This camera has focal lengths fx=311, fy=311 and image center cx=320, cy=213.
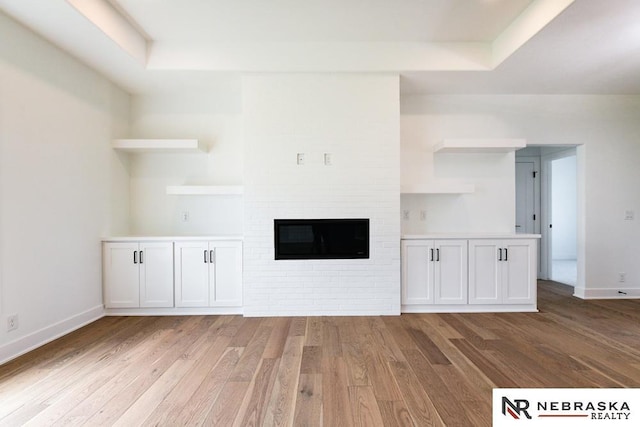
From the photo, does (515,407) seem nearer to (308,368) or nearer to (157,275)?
(308,368)

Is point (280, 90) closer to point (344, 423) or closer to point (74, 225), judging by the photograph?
point (74, 225)

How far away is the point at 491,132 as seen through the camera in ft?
13.9

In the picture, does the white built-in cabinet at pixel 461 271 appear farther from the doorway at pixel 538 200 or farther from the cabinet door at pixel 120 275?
the cabinet door at pixel 120 275

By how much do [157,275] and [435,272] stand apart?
328 centimetres

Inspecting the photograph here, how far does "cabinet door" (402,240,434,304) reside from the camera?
3.69 m

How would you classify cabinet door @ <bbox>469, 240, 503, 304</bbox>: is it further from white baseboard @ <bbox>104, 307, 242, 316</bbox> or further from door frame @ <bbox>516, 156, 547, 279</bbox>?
white baseboard @ <bbox>104, 307, 242, 316</bbox>

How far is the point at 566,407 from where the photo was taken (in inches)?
71.1

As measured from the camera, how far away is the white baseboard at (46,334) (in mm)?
2527

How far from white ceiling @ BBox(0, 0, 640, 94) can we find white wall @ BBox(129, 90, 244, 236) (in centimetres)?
31

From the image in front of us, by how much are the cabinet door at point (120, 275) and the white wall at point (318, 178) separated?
133cm

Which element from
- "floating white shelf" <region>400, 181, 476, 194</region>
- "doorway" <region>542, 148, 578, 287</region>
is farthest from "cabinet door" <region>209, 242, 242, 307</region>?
"doorway" <region>542, 148, 578, 287</region>

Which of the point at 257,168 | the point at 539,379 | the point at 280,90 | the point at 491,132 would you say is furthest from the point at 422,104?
the point at 539,379

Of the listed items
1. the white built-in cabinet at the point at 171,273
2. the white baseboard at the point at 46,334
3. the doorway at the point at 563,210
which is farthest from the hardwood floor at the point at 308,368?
the doorway at the point at 563,210

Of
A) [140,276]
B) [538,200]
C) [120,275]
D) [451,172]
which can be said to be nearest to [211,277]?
[140,276]
